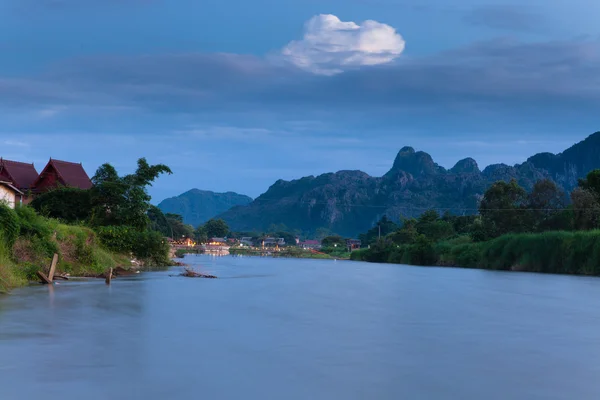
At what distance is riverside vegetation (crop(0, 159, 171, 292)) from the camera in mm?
25284

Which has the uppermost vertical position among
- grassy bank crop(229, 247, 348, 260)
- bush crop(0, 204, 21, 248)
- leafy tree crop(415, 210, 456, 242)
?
leafy tree crop(415, 210, 456, 242)

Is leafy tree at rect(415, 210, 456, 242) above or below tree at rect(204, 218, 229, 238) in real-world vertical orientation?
below

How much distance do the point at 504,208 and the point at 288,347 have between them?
2382 inches

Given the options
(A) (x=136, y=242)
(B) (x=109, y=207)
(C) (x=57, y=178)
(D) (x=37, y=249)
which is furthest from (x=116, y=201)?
(D) (x=37, y=249)

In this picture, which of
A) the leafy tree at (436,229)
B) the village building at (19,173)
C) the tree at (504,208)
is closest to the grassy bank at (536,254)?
the tree at (504,208)

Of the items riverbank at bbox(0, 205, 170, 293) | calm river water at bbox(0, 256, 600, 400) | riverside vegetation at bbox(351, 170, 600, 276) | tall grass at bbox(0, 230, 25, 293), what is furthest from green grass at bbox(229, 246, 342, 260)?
calm river water at bbox(0, 256, 600, 400)

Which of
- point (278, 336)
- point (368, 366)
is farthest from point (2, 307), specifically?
point (368, 366)

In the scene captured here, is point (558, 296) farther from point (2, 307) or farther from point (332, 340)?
point (2, 307)

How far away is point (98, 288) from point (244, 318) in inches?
393

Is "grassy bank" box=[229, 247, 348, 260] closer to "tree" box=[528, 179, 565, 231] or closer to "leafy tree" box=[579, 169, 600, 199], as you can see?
"tree" box=[528, 179, 565, 231]

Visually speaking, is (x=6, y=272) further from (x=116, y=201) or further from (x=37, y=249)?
(x=116, y=201)

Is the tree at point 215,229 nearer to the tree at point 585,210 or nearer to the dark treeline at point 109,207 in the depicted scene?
the tree at point 585,210

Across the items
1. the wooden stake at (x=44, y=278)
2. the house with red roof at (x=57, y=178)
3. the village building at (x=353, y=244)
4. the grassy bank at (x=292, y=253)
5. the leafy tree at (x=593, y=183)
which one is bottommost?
the wooden stake at (x=44, y=278)

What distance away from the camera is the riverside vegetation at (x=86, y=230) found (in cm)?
2528
